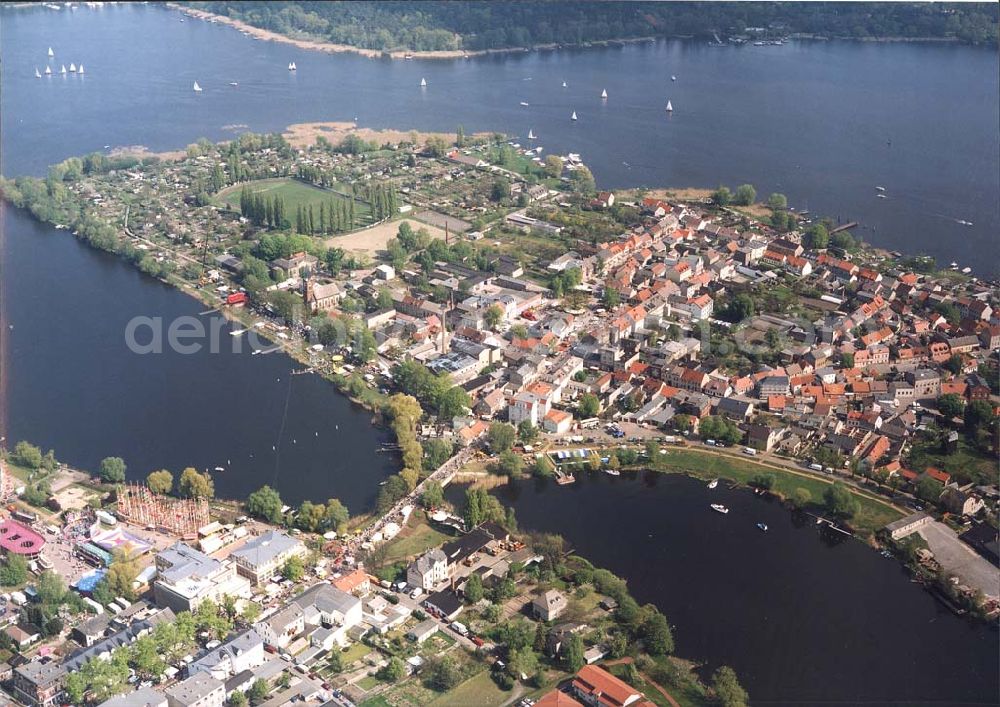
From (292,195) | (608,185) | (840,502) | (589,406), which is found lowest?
(840,502)


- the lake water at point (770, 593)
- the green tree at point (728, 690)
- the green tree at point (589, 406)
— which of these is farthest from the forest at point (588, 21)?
the green tree at point (728, 690)

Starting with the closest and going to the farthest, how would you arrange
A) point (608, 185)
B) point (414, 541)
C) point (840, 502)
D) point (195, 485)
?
point (414, 541), point (840, 502), point (195, 485), point (608, 185)

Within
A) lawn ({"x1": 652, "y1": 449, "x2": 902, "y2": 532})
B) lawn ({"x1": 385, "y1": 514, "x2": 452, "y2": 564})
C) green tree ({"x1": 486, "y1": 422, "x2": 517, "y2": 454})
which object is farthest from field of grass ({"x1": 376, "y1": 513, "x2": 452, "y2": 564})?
lawn ({"x1": 652, "y1": 449, "x2": 902, "y2": 532})

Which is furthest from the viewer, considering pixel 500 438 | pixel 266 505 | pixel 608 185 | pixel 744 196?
pixel 608 185

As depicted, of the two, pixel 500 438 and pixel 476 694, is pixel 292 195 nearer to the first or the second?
pixel 500 438

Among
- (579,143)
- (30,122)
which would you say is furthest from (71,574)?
(30,122)

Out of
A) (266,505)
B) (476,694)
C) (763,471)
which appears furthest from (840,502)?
(266,505)

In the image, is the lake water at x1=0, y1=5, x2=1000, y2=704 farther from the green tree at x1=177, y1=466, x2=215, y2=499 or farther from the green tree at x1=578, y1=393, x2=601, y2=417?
the green tree at x1=578, y1=393, x2=601, y2=417

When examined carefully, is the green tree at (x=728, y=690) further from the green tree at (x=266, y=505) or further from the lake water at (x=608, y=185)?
the green tree at (x=266, y=505)
